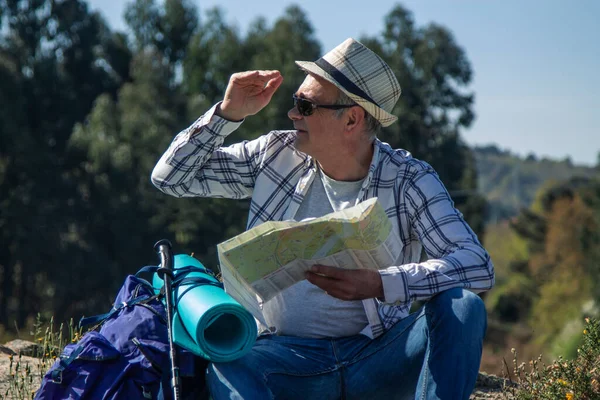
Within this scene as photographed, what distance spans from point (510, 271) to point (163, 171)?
197ft

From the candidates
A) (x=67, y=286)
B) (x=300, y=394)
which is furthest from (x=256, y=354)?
(x=67, y=286)

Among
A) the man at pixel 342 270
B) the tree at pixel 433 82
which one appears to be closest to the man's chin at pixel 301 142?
the man at pixel 342 270

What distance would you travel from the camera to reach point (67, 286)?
3497cm

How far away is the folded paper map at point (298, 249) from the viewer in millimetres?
3121

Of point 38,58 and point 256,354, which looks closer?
point 256,354

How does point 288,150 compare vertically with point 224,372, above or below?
above

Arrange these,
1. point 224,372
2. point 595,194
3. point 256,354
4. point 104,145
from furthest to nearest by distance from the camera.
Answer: point 595,194, point 104,145, point 256,354, point 224,372

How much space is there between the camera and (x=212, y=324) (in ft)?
10.8

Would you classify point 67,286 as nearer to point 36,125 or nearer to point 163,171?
→ point 36,125

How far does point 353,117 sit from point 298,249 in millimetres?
941

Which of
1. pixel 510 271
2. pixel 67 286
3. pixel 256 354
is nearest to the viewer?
pixel 256 354

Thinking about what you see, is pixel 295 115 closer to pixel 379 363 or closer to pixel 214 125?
pixel 214 125

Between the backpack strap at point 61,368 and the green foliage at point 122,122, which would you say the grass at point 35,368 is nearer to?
the backpack strap at point 61,368

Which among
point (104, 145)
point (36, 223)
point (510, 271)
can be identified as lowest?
point (510, 271)
